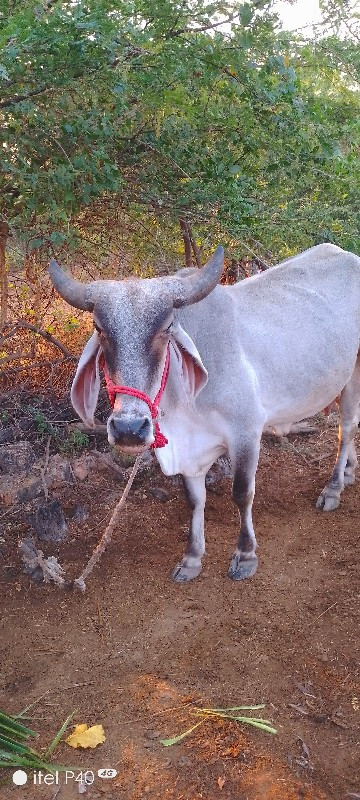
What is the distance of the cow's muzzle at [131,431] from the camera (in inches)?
99.9

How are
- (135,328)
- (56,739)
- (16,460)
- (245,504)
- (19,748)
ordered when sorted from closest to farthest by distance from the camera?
(19,748) → (56,739) → (135,328) → (245,504) → (16,460)

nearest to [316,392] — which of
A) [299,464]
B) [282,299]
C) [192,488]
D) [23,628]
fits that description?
[282,299]

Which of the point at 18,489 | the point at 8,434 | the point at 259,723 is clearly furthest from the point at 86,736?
the point at 8,434

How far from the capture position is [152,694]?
2.82m

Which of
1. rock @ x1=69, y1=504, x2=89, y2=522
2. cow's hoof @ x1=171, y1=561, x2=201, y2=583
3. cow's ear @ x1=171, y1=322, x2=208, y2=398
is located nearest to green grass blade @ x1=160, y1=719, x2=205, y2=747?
cow's hoof @ x1=171, y1=561, x2=201, y2=583

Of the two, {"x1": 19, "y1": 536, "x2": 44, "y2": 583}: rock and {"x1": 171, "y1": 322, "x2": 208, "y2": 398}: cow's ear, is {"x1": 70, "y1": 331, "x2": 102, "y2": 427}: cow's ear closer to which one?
{"x1": 171, "y1": 322, "x2": 208, "y2": 398}: cow's ear

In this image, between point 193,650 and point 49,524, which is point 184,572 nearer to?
point 193,650

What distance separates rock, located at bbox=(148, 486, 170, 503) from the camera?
14.8 feet

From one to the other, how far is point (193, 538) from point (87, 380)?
1287 mm

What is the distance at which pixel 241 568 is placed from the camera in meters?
3.73

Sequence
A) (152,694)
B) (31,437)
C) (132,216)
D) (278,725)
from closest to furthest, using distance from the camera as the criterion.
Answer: (278,725) < (152,694) < (132,216) < (31,437)

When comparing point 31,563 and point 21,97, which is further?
point 31,563

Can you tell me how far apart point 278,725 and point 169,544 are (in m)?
1.56

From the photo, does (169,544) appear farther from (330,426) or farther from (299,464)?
(330,426)
